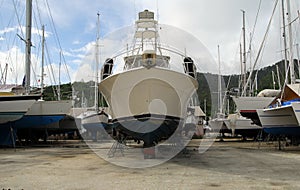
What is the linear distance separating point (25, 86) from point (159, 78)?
8971mm

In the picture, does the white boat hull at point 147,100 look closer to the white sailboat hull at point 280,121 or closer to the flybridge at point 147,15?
the flybridge at point 147,15

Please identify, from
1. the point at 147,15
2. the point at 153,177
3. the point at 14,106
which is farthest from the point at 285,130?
the point at 14,106

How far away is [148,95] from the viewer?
361 inches

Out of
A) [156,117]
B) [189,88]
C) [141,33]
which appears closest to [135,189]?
[156,117]

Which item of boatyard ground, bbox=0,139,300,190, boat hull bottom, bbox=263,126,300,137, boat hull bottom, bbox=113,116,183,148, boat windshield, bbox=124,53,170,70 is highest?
boat windshield, bbox=124,53,170,70

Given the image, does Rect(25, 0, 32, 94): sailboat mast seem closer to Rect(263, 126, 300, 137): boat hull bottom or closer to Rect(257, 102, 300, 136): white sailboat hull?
Rect(257, 102, 300, 136): white sailboat hull

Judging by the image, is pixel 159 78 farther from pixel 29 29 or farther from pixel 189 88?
pixel 29 29

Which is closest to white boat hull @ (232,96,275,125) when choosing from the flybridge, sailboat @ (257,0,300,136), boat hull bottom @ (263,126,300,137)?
sailboat @ (257,0,300,136)

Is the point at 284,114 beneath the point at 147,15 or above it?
beneath

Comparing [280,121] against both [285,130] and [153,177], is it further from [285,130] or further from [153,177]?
[153,177]

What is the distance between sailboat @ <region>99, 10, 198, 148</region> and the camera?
30.4ft

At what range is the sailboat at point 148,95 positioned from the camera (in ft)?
30.4

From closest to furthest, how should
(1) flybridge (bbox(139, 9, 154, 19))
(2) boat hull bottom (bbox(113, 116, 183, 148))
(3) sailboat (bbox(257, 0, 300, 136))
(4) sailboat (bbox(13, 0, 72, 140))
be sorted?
1. (2) boat hull bottom (bbox(113, 116, 183, 148))
2. (1) flybridge (bbox(139, 9, 154, 19))
3. (3) sailboat (bbox(257, 0, 300, 136))
4. (4) sailboat (bbox(13, 0, 72, 140))

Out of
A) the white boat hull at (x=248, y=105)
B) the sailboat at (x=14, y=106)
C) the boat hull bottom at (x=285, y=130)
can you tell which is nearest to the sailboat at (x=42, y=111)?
the sailboat at (x=14, y=106)
